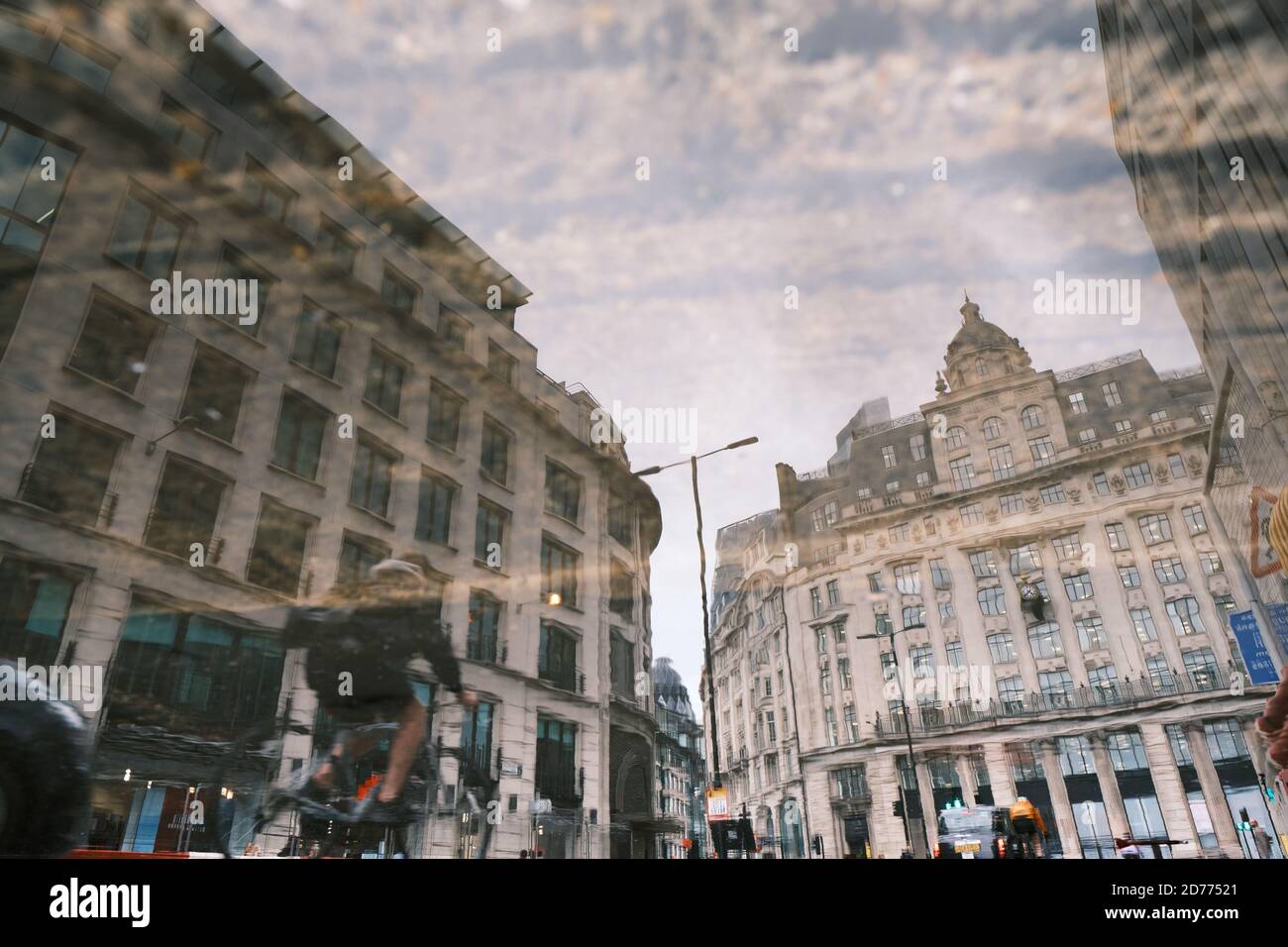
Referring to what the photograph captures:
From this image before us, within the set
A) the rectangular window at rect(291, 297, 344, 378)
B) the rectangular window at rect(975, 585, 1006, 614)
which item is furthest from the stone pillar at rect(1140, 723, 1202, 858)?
the rectangular window at rect(291, 297, 344, 378)

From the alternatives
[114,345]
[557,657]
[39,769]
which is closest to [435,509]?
[557,657]

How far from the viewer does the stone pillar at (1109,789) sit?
3900 centimetres

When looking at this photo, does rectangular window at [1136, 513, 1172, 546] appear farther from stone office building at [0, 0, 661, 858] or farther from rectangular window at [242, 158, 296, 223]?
rectangular window at [242, 158, 296, 223]

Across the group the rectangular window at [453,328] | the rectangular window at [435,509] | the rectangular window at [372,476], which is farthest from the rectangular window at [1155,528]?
the rectangular window at [372,476]

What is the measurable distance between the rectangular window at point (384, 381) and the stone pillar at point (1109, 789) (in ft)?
143

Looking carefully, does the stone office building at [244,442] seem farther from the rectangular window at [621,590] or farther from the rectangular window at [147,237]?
the rectangular window at [621,590]

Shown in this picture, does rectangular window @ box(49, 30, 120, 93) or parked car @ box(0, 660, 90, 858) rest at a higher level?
rectangular window @ box(49, 30, 120, 93)

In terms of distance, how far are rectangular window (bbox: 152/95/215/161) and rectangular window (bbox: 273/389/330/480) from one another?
6103 millimetres

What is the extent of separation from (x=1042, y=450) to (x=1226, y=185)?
130 ft

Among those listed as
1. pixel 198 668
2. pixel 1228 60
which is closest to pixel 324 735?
pixel 198 668

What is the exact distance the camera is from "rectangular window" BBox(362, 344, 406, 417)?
1984cm

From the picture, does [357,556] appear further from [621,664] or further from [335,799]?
[621,664]

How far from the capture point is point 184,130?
1670 cm
